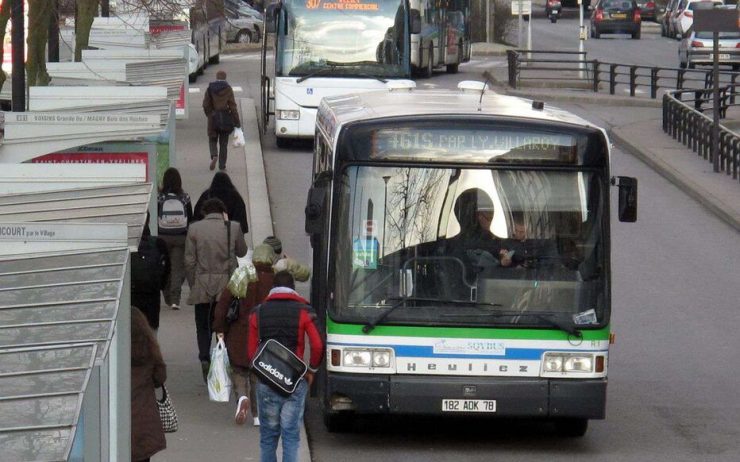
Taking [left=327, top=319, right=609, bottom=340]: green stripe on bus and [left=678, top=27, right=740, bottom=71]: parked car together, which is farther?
[left=678, top=27, right=740, bottom=71]: parked car

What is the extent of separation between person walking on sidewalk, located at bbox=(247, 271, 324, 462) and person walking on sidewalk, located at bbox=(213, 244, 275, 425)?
60.4 inches

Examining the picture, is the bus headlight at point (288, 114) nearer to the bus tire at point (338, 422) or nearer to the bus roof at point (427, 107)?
the bus roof at point (427, 107)

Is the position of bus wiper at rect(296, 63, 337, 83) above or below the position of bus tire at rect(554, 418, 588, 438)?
A: above

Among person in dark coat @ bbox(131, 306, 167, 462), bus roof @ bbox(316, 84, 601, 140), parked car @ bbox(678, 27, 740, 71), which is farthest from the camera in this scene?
parked car @ bbox(678, 27, 740, 71)

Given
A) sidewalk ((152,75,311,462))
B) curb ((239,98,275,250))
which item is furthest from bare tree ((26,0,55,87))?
curb ((239,98,275,250))

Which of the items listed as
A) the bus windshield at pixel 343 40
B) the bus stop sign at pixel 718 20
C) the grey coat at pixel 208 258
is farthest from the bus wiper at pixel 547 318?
the bus windshield at pixel 343 40

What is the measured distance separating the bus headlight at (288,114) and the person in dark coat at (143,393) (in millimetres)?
19941

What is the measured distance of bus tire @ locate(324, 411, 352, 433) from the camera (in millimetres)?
10938

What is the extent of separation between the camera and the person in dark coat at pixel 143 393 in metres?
7.84

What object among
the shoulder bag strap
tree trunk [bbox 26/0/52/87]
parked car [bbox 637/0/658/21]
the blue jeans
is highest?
parked car [bbox 637/0/658/21]

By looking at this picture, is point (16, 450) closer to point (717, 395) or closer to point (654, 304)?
point (717, 395)

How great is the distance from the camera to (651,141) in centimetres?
3077

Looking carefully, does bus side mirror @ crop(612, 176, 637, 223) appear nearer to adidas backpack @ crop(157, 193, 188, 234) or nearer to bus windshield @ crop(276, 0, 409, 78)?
adidas backpack @ crop(157, 193, 188, 234)

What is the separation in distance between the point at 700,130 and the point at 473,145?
19.2 m
